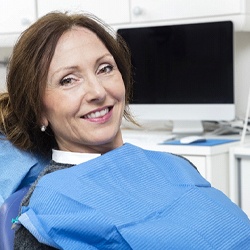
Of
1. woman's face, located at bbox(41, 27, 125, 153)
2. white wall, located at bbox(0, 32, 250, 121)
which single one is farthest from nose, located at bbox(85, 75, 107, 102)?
white wall, located at bbox(0, 32, 250, 121)

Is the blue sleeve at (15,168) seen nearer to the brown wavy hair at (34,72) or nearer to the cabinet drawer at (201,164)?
the brown wavy hair at (34,72)

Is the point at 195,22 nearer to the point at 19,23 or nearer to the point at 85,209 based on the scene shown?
the point at 19,23

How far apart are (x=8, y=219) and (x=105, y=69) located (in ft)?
1.34

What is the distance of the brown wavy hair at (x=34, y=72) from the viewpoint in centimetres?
149

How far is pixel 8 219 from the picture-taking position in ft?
4.60

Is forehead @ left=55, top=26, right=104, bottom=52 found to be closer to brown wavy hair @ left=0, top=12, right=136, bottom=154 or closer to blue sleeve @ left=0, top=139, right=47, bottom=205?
brown wavy hair @ left=0, top=12, right=136, bottom=154

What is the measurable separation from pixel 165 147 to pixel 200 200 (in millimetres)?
1450

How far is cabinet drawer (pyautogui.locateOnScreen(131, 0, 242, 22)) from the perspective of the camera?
9.57 ft

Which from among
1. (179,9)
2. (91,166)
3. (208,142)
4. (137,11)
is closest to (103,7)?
(137,11)

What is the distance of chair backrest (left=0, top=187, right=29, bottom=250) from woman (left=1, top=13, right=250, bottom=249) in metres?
0.04

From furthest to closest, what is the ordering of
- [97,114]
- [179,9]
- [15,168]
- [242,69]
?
1. [242,69]
2. [179,9]
3. [15,168]
4. [97,114]

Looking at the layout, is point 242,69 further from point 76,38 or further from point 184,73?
point 76,38

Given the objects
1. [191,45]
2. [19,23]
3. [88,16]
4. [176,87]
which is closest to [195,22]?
[191,45]

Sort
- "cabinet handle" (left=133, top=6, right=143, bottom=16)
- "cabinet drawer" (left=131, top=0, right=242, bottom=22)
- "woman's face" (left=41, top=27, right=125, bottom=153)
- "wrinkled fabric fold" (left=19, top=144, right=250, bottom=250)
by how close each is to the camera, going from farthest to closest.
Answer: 1. "cabinet handle" (left=133, top=6, right=143, bottom=16)
2. "cabinet drawer" (left=131, top=0, right=242, bottom=22)
3. "woman's face" (left=41, top=27, right=125, bottom=153)
4. "wrinkled fabric fold" (left=19, top=144, right=250, bottom=250)
